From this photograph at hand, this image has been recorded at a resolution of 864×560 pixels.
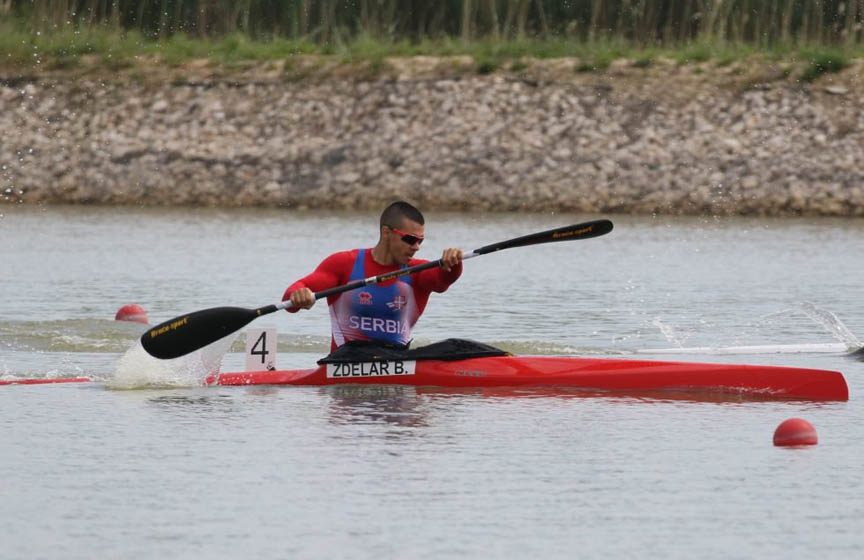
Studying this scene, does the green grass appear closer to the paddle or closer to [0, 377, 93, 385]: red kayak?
the paddle

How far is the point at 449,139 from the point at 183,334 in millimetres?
20921

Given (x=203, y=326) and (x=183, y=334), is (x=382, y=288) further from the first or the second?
(x=183, y=334)

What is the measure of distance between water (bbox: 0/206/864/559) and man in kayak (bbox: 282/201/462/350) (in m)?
0.51

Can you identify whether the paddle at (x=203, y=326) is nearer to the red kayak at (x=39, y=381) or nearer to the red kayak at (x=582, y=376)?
the red kayak at (x=582, y=376)

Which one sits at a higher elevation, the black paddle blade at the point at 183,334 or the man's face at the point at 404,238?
the man's face at the point at 404,238

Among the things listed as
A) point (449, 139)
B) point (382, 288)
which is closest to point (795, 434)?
point (382, 288)

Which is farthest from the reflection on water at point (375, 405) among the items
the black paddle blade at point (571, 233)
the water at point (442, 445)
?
the black paddle blade at point (571, 233)

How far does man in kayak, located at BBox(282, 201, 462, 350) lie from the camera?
479 inches

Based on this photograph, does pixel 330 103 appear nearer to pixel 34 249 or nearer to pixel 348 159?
pixel 348 159

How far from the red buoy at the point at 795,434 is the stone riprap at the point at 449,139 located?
71.5 ft

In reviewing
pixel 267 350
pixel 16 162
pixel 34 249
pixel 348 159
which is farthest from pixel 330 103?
pixel 267 350

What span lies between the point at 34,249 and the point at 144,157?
10.4m

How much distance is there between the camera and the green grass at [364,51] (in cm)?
3350

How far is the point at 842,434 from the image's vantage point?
10234 mm
